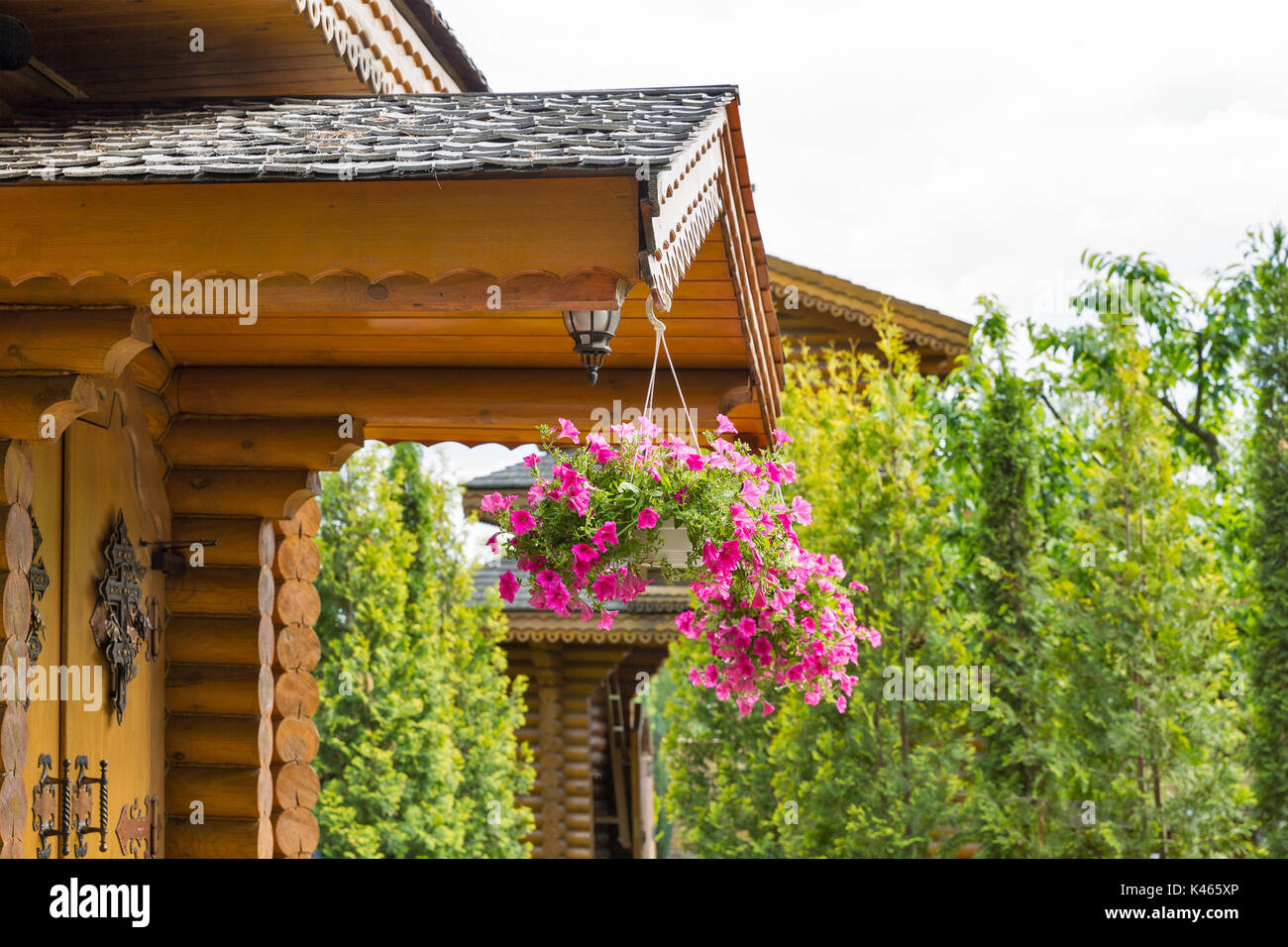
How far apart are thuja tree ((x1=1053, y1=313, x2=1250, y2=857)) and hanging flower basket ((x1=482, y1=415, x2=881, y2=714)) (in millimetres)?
5541

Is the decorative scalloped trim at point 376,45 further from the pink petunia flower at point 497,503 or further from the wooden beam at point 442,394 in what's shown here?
the pink petunia flower at point 497,503

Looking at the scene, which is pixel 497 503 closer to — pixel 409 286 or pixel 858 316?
pixel 409 286

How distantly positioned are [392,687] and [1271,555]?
7.79m

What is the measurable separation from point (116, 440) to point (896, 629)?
21.7 feet

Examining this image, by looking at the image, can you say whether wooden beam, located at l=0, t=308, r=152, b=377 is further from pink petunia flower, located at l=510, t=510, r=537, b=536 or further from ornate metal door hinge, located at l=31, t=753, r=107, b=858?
ornate metal door hinge, located at l=31, t=753, r=107, b=858

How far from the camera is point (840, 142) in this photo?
69.9m

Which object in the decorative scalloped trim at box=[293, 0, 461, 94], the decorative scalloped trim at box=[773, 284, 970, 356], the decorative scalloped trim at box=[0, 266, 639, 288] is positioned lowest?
the decorative scalloped trim at box=[0, 266, 639, 288]

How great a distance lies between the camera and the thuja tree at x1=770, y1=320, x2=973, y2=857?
10.4m

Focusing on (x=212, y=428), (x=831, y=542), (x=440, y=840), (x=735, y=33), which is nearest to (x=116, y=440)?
(x=212, y=428)

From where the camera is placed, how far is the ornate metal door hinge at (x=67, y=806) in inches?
203

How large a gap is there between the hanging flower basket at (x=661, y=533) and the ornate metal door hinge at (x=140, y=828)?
248 centimetres

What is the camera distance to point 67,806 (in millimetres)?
5297

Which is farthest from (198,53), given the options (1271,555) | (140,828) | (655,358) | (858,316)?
(858,316)

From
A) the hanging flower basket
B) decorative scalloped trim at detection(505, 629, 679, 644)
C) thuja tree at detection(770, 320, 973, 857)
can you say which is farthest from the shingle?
decorative scalloped trim at detection(505, 629, 679, 644)
